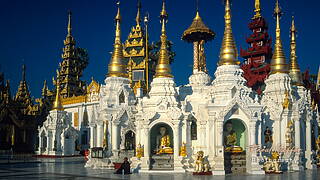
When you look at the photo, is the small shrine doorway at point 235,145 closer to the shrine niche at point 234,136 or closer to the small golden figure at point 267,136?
the shrine niche at point 234,136

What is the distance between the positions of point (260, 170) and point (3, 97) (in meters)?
43.0

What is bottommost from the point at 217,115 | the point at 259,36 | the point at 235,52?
the point at 217,115

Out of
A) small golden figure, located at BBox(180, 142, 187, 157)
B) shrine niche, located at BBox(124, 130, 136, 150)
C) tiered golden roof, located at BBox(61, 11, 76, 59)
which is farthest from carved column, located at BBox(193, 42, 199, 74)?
tiered golden roof, located at BBox(61, 11, 76, 59)

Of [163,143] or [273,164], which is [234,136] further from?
[163,143]

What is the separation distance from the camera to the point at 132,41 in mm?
61344

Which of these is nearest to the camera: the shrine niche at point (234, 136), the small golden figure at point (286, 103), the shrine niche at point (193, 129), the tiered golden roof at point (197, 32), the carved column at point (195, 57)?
the shrine niche at point (234, 136)

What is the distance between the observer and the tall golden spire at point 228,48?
2807cm

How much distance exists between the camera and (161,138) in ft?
92.1

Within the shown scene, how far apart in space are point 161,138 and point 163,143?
0.56 m

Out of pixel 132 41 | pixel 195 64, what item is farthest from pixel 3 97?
pixel 195 64

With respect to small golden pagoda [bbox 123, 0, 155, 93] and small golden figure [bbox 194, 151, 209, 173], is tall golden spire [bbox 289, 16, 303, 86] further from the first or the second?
small golden pagoda [bbox 123, 0, 155, 93]

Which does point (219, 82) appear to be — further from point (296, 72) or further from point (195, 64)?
point (195, 64)

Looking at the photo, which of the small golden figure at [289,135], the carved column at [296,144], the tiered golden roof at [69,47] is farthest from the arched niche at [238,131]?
the tiered golden roof at [69,47]

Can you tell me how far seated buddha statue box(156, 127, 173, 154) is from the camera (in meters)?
27.2
